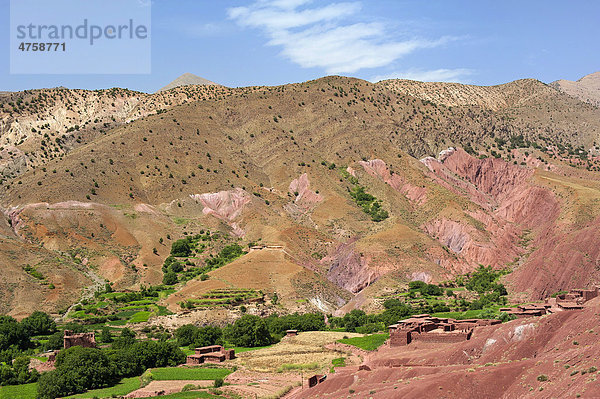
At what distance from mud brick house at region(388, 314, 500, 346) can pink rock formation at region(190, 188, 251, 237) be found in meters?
65.2

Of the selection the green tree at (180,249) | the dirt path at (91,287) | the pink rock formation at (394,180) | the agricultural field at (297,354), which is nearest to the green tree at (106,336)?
the dirt path at (91,287)

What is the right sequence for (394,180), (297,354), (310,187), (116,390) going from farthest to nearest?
(394,180)
(310,187)
(297,354)
(116,390)

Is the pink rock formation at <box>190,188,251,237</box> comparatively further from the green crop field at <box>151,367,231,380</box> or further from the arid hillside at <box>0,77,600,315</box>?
the green crop field at <box>151,367,231,380</box>

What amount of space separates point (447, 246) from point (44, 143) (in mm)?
87215

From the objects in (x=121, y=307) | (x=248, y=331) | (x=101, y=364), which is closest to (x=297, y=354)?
(x=248, y=331)

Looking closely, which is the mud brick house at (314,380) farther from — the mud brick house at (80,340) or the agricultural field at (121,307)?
the agricultural field at (121,307)

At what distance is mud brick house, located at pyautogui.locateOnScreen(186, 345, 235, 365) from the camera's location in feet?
220

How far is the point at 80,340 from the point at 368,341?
26935mm

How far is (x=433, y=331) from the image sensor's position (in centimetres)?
5488

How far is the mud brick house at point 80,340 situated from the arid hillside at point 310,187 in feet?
64.0

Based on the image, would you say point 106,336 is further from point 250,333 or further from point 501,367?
point 501,367

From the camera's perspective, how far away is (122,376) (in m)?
64.0

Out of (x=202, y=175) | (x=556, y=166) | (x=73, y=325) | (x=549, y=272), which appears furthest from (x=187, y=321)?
(x=556, y=166)

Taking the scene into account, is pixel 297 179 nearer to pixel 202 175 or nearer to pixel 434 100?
pixel 202 175
